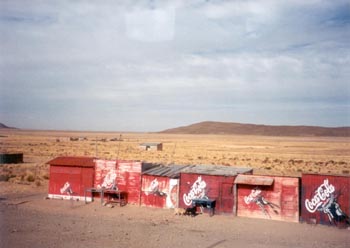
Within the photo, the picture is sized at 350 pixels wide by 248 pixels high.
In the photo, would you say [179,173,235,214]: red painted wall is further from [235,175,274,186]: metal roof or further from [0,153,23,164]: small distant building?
[0,153,23,164]: small distant building

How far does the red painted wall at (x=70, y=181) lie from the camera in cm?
2427

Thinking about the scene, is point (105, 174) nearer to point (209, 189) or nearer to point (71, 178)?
point (71, 178)

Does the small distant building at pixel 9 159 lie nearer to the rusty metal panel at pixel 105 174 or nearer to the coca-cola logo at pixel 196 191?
the rusty metal panel at pixel 105 174

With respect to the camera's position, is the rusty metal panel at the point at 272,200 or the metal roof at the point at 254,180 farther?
the metal roof at the point at 254,180

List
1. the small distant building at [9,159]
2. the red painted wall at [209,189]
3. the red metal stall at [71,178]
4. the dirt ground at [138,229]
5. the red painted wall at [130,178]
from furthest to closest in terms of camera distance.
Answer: the small distant building at [9,159]
the red metal stall at [71,178]
the red painted wall at [130,178]
the red painted wall at [209,189]
the dirt ground at [138,229]

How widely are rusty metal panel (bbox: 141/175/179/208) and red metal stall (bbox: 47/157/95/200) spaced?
3621mm

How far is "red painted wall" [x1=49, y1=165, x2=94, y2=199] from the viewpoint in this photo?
24.3 metres

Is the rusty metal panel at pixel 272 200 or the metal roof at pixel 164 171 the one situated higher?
the metal roof at pixel 164 171

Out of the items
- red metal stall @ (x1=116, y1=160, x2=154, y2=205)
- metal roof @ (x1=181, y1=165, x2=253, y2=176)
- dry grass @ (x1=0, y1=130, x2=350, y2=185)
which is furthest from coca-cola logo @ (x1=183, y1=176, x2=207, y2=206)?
dry grass @ (x1=0, y1=130, x2=350, y2=185)

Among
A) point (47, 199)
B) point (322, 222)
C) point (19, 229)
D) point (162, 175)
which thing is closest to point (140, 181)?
point (162, 175)

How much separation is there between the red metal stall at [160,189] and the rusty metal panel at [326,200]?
6.86m

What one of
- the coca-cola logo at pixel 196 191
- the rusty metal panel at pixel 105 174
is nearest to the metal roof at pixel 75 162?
the rusty metal panel at pixel 105 174

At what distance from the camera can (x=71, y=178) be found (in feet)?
80.9

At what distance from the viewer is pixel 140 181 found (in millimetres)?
22938
